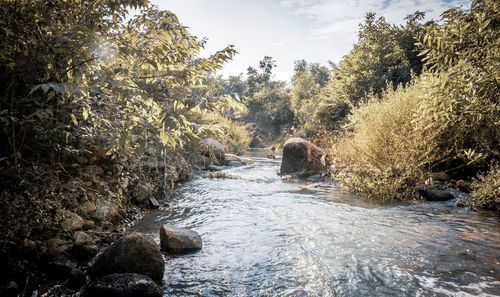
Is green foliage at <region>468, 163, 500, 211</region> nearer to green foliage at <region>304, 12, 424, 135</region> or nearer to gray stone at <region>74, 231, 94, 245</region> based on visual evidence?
gray stone at <region>74, 231, 94, 245</region>

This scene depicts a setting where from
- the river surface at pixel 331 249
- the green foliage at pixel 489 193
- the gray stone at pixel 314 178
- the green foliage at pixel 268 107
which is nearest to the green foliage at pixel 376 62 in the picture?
the gray stone at pixel 314 178

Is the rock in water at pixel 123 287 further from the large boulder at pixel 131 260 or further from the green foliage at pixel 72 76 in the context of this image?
the green foliage at pixel 72 76

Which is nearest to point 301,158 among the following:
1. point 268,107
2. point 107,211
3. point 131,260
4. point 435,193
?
point 435,193

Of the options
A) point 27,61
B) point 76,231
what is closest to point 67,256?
point 76,231

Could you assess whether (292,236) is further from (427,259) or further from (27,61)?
(27,61)

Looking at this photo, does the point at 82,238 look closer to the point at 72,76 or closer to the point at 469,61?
the point at 72,76

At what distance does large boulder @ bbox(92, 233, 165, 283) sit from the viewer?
282 cm

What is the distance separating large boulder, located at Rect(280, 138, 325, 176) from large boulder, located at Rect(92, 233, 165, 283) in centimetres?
862

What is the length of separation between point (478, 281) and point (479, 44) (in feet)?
11.3

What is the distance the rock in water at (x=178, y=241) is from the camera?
142 inches

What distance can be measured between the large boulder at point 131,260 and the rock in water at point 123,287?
24cm

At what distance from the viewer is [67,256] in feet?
9.64

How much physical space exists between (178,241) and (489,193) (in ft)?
20.9

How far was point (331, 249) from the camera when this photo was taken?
3.84 meters
